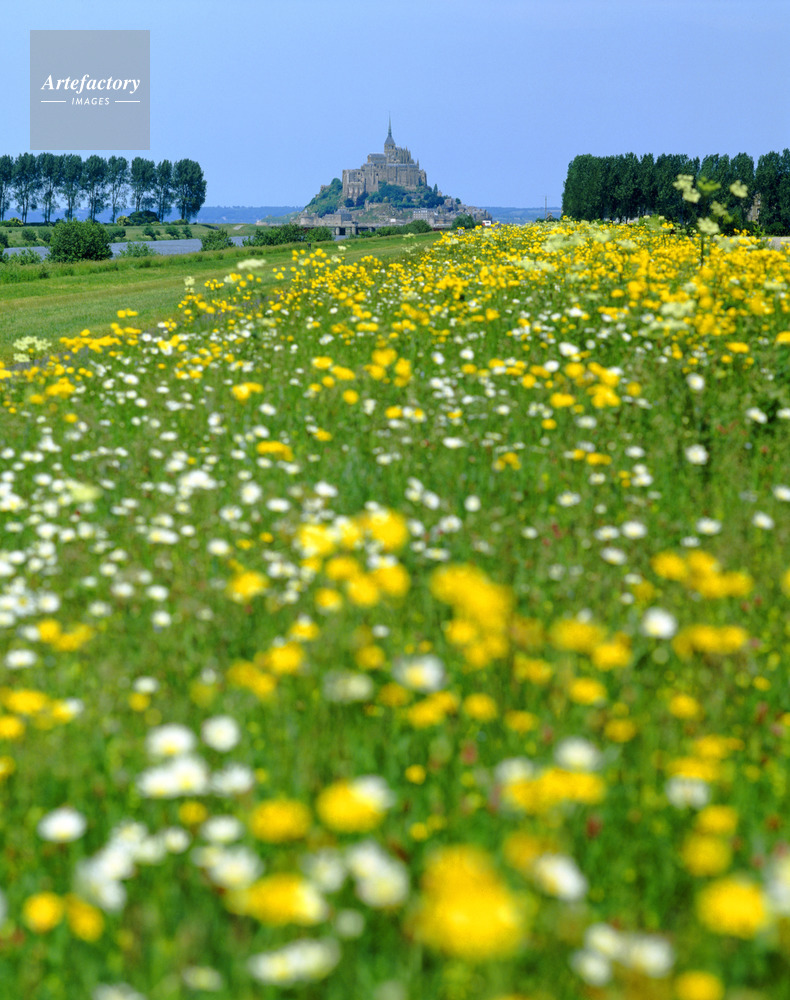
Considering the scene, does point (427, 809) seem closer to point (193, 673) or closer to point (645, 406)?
point (193, 673)

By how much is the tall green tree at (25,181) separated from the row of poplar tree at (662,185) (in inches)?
3942

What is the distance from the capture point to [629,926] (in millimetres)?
1592

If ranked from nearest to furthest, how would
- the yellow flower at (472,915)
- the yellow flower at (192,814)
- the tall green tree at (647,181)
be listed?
1. the yellow flower at (472,915)
2. the yellow flower at (192,814)
3. the tall green tree at (647,181)

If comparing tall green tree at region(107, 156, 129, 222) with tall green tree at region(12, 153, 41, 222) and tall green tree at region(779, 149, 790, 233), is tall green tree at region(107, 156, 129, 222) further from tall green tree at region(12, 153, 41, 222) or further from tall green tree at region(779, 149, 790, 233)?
tall green tree at region(779, 149, 790, 233)

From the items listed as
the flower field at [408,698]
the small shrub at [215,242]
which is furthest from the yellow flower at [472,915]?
the small shrub at [215,242]

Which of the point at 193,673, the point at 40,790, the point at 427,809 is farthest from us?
the point at 193,673

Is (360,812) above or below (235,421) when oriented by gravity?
below

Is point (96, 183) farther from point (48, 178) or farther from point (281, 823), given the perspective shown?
point (281, 823)

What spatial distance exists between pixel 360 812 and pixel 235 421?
12.9 ft

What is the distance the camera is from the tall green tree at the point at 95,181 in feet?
428

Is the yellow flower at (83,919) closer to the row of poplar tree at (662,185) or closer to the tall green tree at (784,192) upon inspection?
the row of poplar tree at (662,185)

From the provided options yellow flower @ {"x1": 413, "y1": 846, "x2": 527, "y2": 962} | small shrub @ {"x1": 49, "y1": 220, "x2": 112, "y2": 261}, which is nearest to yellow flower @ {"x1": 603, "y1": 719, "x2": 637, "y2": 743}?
yellow flower @ {"x1": 413, "y1": 846, "x2": 527, "y2": 962}

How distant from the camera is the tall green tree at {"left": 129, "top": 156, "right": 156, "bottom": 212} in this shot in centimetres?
13350

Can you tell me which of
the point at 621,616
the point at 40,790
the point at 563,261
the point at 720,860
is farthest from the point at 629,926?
the point at 563,261
